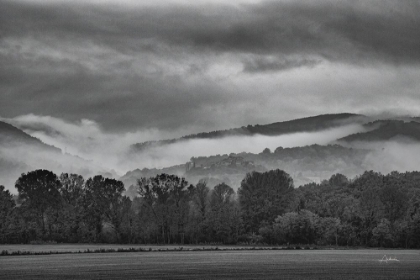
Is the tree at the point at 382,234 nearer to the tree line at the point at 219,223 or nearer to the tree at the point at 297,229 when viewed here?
the tree line at the point at 219,223

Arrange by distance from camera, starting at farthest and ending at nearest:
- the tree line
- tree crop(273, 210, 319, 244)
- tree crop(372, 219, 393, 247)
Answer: the tree line < tree crop(273, 210, 319, 244) < tree crop(372, 219, 393, 247)

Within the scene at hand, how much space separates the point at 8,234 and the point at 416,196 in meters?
138

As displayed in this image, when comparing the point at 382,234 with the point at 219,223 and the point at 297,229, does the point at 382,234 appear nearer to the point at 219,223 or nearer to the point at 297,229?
the point at 297,229

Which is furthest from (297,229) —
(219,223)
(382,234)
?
(219,223)

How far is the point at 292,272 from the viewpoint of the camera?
70.1 meters

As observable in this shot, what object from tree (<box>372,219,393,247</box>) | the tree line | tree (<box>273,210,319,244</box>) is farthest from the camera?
the tree line

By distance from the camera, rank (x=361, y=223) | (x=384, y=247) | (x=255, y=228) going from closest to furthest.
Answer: (x=384, y=247) < (x=361, y=223) < (x=255, y=228)

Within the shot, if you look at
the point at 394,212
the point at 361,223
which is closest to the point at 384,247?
the point at 361,223

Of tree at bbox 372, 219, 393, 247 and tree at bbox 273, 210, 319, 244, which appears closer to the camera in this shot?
tree at bbox 372, 219, 393, 247

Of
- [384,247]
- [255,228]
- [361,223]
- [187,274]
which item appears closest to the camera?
[187,274]

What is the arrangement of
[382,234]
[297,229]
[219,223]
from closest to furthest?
[382,234] < [297,229] < [219,223]

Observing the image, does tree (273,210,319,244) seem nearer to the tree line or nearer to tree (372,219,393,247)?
the tree line

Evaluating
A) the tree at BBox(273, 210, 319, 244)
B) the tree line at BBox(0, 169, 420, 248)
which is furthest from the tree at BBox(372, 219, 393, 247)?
the tree at BBox(273, 210, 319, 244)

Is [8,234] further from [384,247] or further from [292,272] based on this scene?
[292,272]
